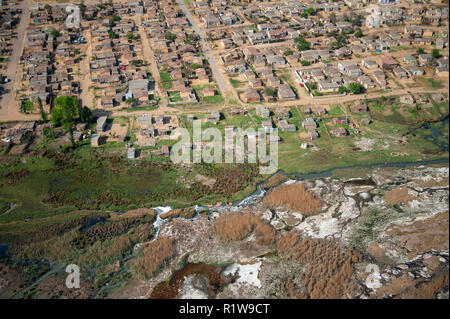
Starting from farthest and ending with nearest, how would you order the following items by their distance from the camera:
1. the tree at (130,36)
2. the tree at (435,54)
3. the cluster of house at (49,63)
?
the tree at (130,36), the tree at (435,54), the cluster of house at (49,63)

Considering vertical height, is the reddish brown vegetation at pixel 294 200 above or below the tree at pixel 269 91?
below

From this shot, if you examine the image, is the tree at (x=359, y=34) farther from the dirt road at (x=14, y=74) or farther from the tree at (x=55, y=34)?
the dirt road at (x=14, y=74)

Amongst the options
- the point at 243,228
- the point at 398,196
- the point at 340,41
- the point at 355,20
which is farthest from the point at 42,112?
the point at 355,20

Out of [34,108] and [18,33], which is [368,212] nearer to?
[34,108]

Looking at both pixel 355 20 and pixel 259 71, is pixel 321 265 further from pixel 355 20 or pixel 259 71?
pixel 355 20

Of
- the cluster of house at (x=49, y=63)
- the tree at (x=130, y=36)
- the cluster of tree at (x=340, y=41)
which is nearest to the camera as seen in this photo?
the cluster of house at (x=49, y=63)

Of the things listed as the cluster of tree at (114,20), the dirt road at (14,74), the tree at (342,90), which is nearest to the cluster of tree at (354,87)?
the tree at (342,90)
